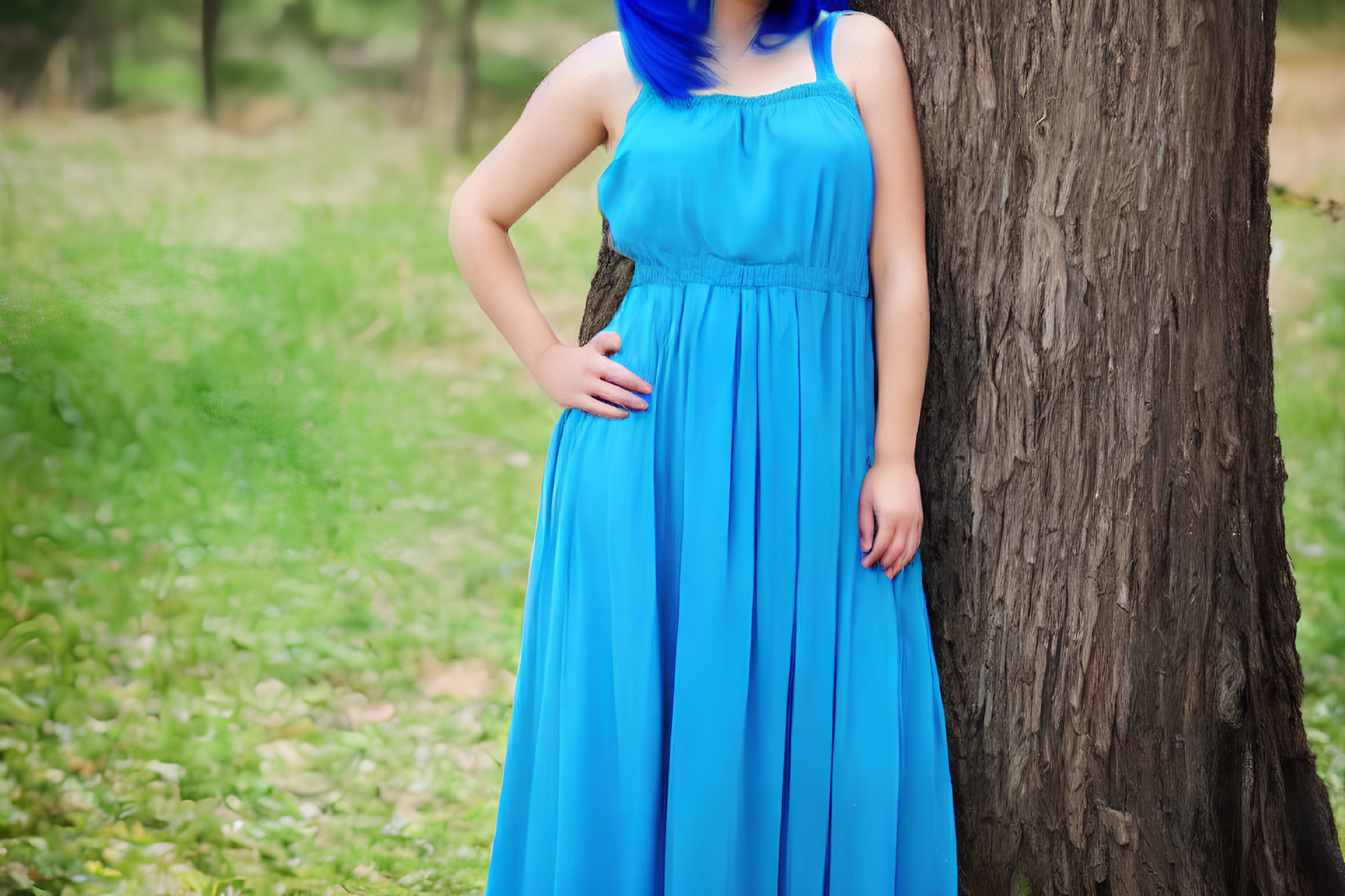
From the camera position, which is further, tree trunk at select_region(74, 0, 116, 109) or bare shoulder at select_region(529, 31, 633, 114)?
tree trunk at select_region(74, 0, 116, 109)

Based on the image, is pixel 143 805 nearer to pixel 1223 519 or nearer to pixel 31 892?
pixel 31 892

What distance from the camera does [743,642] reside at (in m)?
1.61

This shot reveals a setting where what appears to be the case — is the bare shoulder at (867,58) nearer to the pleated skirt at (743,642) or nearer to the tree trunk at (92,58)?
the pleated skirt at (743,642)

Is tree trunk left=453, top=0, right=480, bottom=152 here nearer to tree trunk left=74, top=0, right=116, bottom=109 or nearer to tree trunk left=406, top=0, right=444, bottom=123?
tree trunk left=406, top=0, right=444, bottom=123

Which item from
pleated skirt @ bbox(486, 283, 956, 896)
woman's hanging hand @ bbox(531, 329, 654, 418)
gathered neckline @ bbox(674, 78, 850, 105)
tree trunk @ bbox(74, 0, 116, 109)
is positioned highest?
tree trunk @ bbox(74, 0, 116, 109)

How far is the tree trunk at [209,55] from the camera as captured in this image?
6977mm

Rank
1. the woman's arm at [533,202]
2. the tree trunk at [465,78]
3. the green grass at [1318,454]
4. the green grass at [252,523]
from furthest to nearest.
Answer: the tree trunk at [465,78], the green grass at [1318,454], the green grass at [252,523], the woman's arm at [533,202]

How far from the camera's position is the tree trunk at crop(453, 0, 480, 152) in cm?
755

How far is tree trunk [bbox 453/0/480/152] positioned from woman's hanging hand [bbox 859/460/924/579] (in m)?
6.50

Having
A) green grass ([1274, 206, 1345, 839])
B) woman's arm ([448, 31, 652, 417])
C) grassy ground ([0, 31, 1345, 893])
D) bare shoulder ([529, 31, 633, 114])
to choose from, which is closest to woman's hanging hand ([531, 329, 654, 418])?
woman's arm ([448, 31, 652, 417])

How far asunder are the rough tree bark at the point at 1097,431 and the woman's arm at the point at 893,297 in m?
0.12

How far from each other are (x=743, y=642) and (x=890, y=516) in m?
0.29

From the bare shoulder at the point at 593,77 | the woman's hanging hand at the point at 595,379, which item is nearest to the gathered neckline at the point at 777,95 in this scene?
the bare shoulder at the point at 593,77

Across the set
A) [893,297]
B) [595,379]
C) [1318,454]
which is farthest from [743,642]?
[1318,454]
